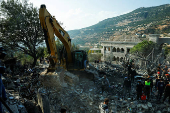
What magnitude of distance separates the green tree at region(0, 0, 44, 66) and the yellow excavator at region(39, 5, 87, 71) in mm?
7128

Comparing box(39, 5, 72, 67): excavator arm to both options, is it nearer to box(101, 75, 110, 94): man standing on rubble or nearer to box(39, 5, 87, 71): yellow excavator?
box(39, 5, 87, 71): yellow excavator

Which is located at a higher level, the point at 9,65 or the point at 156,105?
the point at 9,65

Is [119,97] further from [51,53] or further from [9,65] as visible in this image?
[9,65]

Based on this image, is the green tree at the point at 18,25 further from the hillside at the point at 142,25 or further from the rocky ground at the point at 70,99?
the hillside at the point at 142,25

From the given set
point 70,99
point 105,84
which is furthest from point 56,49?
point 105,84

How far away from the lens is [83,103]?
5953 mm

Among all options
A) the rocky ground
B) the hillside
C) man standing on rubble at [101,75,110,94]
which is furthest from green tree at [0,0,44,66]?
the hillside

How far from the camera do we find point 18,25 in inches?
508

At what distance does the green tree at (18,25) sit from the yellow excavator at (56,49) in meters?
7.13

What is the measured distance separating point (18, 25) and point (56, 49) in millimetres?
8154

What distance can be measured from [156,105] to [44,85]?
5.65 m

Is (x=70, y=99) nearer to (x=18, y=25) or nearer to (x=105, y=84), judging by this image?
(x=105, y=84)

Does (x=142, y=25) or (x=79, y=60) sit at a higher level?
(x=142, y=25)

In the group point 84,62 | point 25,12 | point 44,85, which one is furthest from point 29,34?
point 44,85
